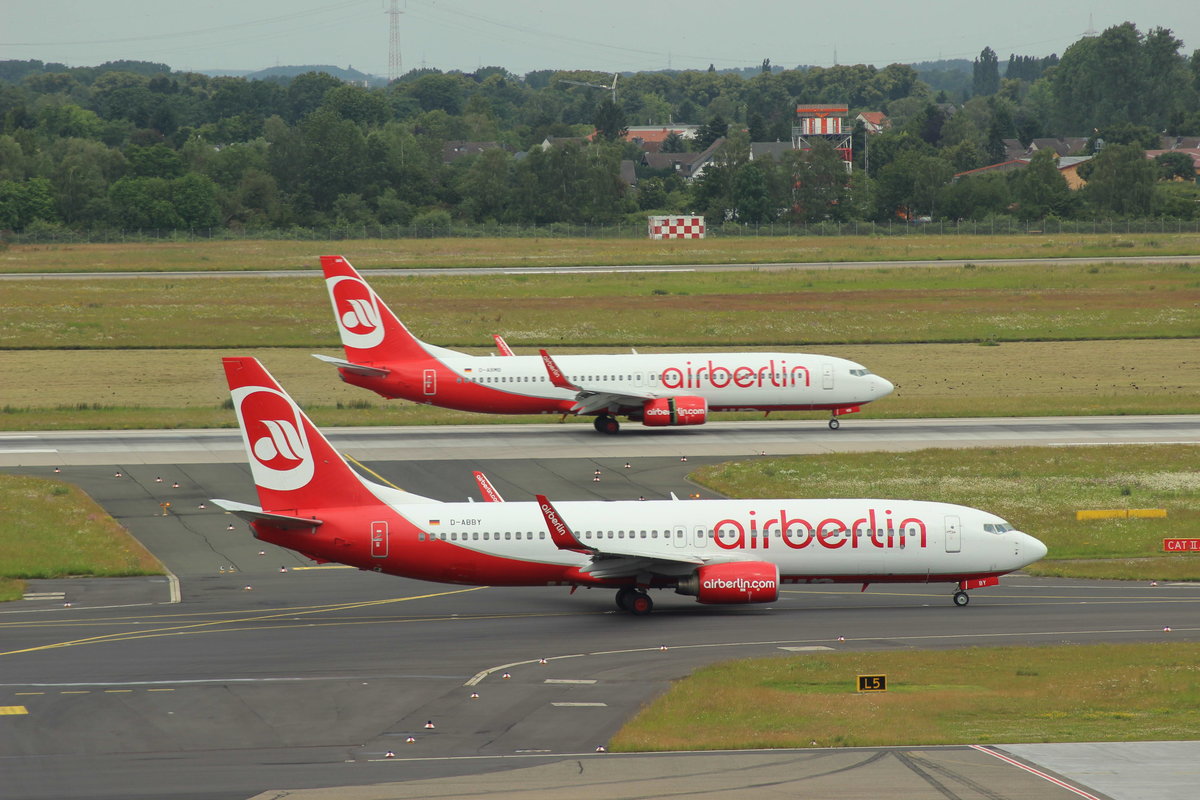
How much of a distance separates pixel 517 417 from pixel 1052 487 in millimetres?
33761

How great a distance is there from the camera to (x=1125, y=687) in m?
35.4

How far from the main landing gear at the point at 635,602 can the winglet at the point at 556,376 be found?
30233mm

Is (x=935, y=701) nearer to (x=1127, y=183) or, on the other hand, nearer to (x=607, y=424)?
(x=607, y=424)

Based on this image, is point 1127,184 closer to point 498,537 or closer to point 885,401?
point 885,401

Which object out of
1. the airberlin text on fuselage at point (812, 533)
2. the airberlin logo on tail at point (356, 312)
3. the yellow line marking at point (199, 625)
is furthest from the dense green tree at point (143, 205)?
the airberlin text on fuselage at point (812, 533)

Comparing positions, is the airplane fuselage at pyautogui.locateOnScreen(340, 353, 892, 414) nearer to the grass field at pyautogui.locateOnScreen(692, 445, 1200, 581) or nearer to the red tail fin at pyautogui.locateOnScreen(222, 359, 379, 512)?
the grass field at pyautogui.locateOnScreen(692, 445, 1200, 581)

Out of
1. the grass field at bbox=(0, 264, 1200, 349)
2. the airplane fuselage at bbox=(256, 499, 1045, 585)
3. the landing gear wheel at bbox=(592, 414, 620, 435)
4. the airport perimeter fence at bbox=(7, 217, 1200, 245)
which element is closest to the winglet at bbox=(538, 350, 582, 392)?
the landing gear wheel at bbox=(592, 414, 620, 435)

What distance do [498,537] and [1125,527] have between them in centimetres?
2591

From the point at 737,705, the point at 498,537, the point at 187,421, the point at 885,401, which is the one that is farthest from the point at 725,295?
the point at 737,705

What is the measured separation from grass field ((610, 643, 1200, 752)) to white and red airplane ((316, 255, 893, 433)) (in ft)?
123

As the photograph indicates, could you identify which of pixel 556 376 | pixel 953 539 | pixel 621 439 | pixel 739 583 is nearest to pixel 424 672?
pixel 739 583

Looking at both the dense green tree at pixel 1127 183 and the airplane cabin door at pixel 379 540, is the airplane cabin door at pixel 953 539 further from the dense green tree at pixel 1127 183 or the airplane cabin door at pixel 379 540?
the dense green tree at pixel 1127 183

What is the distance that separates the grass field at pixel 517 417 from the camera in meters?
81.6

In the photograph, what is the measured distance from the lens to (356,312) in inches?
2945
